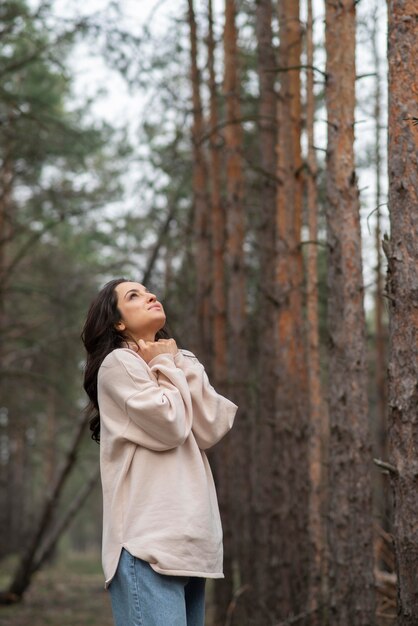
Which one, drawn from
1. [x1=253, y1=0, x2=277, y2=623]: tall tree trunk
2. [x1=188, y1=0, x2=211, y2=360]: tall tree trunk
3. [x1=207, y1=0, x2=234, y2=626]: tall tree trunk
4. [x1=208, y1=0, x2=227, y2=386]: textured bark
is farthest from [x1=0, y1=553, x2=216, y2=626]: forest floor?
[x1=188, y1=0, x2=211, y2=360]: tall tree trunk

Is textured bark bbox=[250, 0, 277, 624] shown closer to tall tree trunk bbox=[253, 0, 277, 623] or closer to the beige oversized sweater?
tall tree trunk bbox=[253, 0, 277, 623]

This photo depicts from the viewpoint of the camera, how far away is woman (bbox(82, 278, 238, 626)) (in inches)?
126

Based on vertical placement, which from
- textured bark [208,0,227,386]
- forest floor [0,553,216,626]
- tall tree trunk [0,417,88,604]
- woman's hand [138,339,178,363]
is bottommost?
forest floor [0,553,216,626]

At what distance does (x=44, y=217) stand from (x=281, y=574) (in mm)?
8233

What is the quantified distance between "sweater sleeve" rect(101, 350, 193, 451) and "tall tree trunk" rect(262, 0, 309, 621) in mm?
6220

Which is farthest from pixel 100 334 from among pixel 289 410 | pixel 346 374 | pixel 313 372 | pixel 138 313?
pixel 289 410

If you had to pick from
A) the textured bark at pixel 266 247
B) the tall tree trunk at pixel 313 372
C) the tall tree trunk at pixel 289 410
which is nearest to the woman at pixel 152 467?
the tall tree trunk at pixel 313 372

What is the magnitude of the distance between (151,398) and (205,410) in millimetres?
317

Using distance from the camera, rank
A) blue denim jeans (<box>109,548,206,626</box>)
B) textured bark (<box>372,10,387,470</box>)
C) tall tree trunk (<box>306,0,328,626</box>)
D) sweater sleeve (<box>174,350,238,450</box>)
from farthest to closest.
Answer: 1. textured bark (<box>372,10,387,470</box>)
2. tall tree trunk (<box>306,0,328,626</box>)
3. sweater sleeve (<box>174,350,238,450</box>)
4. blue denim jeans (<box>109,548,206,626</box>)

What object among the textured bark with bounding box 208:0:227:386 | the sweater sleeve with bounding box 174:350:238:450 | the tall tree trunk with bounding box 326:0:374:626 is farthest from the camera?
the textured bark with bounding box 208:0:227:386

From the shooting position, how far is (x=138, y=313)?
364 cm

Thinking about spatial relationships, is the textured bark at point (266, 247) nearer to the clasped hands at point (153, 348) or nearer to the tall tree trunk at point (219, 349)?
the tall tree trunk at point (219, 349)

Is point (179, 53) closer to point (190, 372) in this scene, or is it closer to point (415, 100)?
point (415, 100)

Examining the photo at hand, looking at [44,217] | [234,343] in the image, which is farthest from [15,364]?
[234,343]
